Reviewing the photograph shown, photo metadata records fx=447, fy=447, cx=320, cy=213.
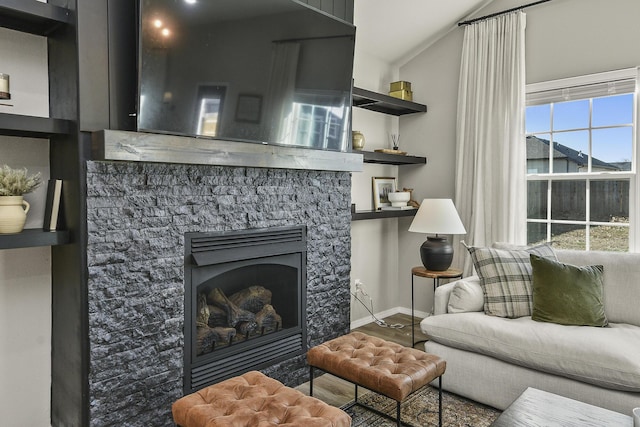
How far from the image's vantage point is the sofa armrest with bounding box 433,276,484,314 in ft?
9.34

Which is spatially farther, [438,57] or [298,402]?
[438,57]

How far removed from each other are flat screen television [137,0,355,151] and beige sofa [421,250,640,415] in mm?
1381

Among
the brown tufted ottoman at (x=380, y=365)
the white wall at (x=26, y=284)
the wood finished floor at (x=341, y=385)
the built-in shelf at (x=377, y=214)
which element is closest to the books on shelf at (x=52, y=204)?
the white wall at (x=26, y=284)

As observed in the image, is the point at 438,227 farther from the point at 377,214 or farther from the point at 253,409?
the point at 253,409

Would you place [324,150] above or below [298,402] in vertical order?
above

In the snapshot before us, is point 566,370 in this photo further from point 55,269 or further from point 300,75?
point 55,269

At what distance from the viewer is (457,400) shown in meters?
2.62

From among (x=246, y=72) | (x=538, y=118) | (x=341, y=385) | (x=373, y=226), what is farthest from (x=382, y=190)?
(x=246, y=72)

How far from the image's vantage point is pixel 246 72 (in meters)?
2.41

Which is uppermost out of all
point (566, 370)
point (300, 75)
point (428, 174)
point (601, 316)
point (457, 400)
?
point (300, 75)

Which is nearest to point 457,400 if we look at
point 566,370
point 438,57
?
point 566,370

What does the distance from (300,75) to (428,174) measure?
1957mm

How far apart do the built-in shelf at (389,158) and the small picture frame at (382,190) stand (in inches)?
10.7

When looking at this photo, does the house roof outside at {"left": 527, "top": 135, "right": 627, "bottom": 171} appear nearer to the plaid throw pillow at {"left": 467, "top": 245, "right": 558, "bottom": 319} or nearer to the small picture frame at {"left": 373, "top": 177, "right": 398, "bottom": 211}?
the plaid throw pillow at {"left": 467, "top": 245, "right": 558, "bottom": 319}
